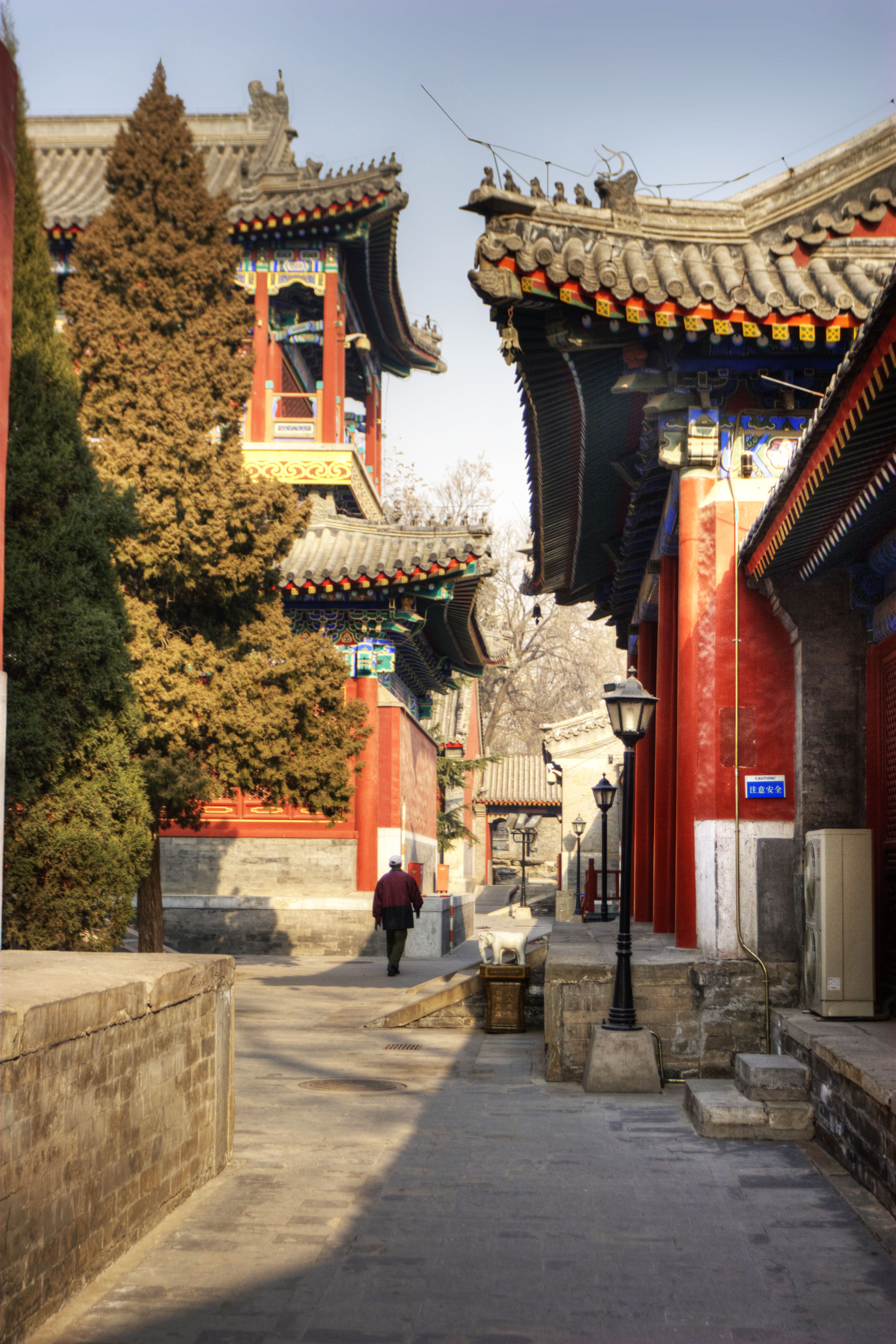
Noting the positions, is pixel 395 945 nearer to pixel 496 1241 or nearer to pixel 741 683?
pixel 741 683

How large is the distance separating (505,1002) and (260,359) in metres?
14.1

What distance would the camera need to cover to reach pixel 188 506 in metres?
13.0

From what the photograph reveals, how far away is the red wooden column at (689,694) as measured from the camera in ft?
31.3

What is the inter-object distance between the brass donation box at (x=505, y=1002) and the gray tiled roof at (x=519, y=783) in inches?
1291

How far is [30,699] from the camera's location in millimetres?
8992

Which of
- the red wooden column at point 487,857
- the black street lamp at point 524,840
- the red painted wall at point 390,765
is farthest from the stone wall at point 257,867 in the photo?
the red wooden column at point 487,857

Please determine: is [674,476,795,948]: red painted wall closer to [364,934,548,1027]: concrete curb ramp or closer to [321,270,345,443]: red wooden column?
[364,934,548,1027]: concrete curb ramp

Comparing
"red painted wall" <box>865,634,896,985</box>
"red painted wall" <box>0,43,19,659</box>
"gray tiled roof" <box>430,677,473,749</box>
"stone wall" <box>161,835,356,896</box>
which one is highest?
"gray tiled roof" <box>430,677,473,749</box>

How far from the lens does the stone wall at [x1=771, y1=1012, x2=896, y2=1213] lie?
5.29 m

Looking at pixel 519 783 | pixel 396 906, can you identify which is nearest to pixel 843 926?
pixel 396 906

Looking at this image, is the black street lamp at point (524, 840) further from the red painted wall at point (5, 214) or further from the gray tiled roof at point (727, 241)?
the red painted wall at point (5, 214)

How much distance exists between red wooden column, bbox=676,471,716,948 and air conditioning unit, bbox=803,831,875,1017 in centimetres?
172

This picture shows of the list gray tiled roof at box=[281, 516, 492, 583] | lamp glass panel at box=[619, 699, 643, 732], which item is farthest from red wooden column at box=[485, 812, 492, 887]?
lamp glass panel at box=[619, 699, 643, 732]

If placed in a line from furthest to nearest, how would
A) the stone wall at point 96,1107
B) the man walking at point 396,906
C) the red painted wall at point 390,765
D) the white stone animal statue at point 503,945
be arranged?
the red painted wall at point 390,765 → the man walking at point 396,906 → the white stone animal statue at point 503,945 → the stone wall at point 96,1107
